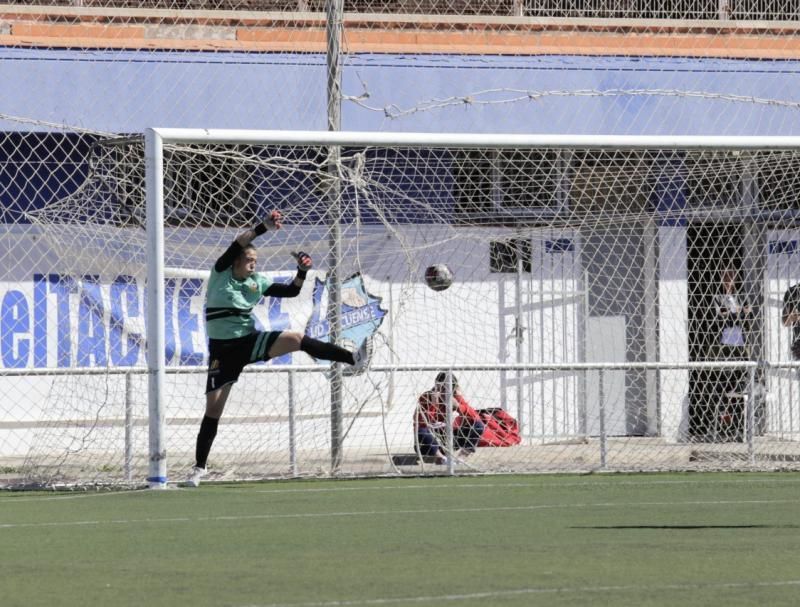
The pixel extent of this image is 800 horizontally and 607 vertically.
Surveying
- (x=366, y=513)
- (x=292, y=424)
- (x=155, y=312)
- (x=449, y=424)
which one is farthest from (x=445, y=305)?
(x=366, y=513)

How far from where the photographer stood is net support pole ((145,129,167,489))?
11.4 metres

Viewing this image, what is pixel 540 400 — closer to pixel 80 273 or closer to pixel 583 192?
pixel 583 192

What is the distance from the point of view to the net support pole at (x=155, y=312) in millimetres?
11383

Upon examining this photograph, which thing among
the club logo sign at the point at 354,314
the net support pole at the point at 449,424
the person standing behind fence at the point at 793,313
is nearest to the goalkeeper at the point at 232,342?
the net support pole at the point at 449,424

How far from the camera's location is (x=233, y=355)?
11539mm

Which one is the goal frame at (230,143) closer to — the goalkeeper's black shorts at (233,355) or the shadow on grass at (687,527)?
the goalkeeper's black shorts at (233,355)

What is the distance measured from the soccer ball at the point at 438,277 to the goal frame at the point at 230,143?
1540 mm

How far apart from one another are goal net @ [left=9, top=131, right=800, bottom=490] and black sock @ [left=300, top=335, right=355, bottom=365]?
1374mm

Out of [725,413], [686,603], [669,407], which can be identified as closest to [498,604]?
[686,603]

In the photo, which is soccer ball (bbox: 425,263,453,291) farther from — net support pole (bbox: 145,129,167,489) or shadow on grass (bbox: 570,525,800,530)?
shadow on grass (bbox: 570,525,800,530)

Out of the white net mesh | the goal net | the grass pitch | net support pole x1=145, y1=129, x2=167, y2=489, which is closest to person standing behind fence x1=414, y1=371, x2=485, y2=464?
the goal net

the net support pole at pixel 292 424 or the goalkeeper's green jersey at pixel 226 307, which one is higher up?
the goalkeeper's green jersey at pixel 226 307

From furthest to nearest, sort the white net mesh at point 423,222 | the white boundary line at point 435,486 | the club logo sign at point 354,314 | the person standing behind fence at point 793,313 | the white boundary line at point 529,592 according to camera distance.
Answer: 1. the person standing behind fence at point 793,313
2. the club logo sign at point 354,314
3. the white net mesh at point 423,222
4. the white boundary line at point 435,486
5. the white boundary line at point 529,592

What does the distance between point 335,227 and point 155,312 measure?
2.17m
